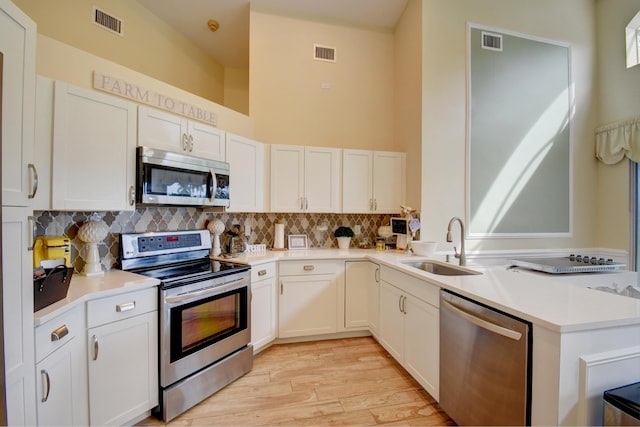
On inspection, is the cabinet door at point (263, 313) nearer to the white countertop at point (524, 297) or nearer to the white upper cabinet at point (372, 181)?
the white countertop at point (524, 297)

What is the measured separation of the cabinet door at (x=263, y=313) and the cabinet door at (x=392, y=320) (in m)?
1.11

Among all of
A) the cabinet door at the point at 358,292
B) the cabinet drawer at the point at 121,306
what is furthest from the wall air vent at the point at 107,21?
the cabinet door at the point at 358,292

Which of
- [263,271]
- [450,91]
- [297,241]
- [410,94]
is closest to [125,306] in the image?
[263,271]

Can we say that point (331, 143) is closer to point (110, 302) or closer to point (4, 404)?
point (110, 302)

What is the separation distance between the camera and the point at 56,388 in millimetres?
1270

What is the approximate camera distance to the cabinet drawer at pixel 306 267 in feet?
8.96

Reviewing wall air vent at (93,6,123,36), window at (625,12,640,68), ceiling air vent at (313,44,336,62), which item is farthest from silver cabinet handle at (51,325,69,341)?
window at (625,12,640,68)

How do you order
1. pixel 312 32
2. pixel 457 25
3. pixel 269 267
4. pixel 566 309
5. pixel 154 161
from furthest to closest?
pixel 312 32, pixel 457 25, pixel 269 267, pixel 154 161, pixel 566 309

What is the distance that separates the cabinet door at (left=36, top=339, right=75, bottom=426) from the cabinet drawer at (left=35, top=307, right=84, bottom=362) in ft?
0.11

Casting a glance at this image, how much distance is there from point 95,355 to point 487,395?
7.26 feet

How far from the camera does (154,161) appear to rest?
2012 mm

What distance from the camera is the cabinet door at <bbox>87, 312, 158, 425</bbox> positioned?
1.49m

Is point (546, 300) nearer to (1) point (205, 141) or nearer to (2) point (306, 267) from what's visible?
(2) point (306, 267)

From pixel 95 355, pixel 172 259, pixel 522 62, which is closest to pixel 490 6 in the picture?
pixel 522 62
